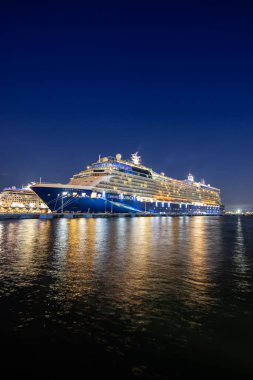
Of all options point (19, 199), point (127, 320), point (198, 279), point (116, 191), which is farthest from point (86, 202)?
point (19, 199)

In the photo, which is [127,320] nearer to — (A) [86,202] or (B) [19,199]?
(A) [86,202]

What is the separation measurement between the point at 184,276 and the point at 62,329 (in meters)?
8.28

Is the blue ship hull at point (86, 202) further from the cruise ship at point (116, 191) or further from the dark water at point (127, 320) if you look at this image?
the dark water at point (127, 320)

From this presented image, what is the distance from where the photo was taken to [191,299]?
36.5 feet

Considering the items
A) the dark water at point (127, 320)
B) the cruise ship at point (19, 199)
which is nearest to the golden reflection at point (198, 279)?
the dark water at point (127, 320)

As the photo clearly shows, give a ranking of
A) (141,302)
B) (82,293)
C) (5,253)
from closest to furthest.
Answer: (141,302) < (82,293) < (5,253)

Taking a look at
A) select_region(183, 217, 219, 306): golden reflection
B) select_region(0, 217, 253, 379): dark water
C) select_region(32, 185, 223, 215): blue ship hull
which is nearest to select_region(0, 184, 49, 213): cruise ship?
select_region(32, 185, 223, 215): blue ship hull

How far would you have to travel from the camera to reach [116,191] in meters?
95.0

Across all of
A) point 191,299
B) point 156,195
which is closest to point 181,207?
point 156,195

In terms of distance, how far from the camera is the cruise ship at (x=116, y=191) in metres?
83.9

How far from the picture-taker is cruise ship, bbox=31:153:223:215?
275 feet

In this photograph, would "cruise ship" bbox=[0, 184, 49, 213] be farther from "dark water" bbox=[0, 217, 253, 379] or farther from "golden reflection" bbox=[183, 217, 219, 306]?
"dark water" bbox=[0, 217, 253, 379]

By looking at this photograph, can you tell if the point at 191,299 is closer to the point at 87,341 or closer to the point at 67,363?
the point at 87,341

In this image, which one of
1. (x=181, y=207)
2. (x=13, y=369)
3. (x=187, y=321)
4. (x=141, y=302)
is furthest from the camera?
(x=181, y=207)
